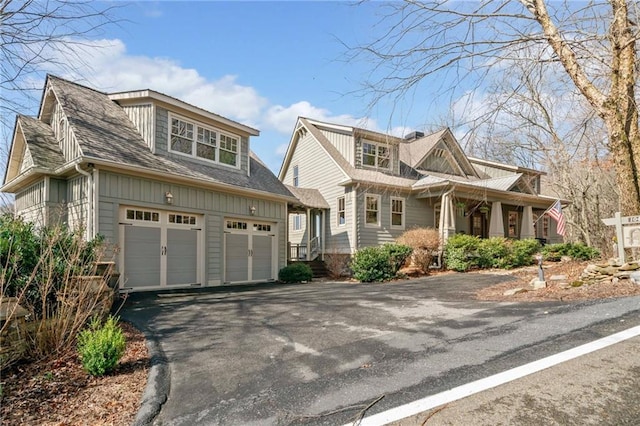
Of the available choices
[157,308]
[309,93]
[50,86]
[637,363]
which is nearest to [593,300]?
[637,363]

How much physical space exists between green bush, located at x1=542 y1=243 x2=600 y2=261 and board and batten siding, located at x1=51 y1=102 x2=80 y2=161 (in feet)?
57.3

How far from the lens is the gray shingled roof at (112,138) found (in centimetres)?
916

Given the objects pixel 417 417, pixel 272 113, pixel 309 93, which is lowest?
pixel 417 417

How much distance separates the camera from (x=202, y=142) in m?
12.0

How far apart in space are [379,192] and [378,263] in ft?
14.1

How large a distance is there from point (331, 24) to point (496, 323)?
5.11m

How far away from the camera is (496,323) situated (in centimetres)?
490

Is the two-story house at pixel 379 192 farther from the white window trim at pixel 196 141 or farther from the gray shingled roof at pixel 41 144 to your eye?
the gray shingled roof at pixel 41 144

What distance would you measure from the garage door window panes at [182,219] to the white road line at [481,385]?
30.3 feet

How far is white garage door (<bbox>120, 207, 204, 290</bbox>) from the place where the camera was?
9398 millimetres

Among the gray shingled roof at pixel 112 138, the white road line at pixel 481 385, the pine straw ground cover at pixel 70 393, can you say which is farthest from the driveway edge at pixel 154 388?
the gray shingled roof at pixel 112 138

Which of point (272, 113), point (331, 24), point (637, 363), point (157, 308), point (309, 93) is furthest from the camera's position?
point (272, 113)

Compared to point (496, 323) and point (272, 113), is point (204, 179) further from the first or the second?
point (496, 323)

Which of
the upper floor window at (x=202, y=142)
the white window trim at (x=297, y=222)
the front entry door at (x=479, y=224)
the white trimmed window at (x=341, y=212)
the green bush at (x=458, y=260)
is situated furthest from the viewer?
the white window trim at (x=297, y=222)
